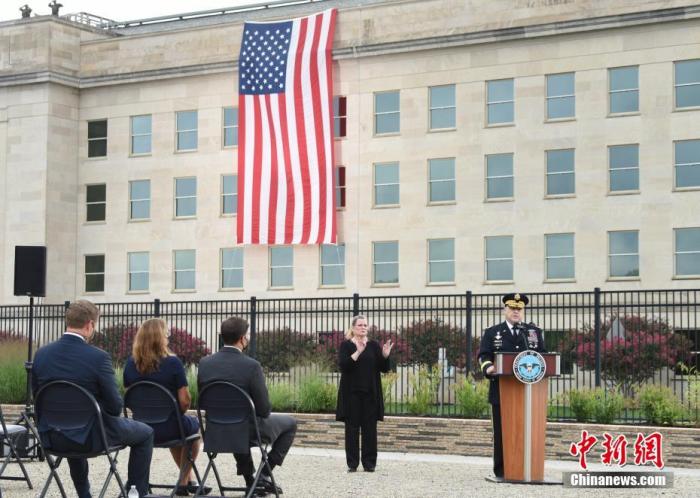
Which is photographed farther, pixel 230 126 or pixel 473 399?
pixel 230 126

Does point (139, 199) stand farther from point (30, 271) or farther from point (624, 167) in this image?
point (30, 271)

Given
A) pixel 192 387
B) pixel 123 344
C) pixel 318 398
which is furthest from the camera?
pixel 123 344

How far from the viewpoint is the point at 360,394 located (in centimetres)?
1750

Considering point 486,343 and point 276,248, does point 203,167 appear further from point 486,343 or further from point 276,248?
point 486,343

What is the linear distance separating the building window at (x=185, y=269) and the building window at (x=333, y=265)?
6351 mm

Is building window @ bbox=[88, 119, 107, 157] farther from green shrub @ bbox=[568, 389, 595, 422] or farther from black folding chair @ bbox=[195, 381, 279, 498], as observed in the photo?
black folding chair @ bbox=[195, 381, 279, 498]

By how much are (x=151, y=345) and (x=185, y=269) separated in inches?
1823

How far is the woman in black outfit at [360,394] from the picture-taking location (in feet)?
57.4

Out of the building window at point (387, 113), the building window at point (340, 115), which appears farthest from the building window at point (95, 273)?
the building window at point (387, 113)

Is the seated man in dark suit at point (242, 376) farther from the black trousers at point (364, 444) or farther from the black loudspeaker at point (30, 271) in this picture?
the black loudspeaker at point (30, 271)

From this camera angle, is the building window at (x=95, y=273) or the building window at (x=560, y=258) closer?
the building window at (x=560, y=258)

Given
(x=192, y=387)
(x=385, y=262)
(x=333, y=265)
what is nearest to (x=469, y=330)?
(x=192, y=387)

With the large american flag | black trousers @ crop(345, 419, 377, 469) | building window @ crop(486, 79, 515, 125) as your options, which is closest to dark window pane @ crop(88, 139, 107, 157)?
the large american flag

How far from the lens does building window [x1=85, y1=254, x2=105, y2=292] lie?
61844 mm
